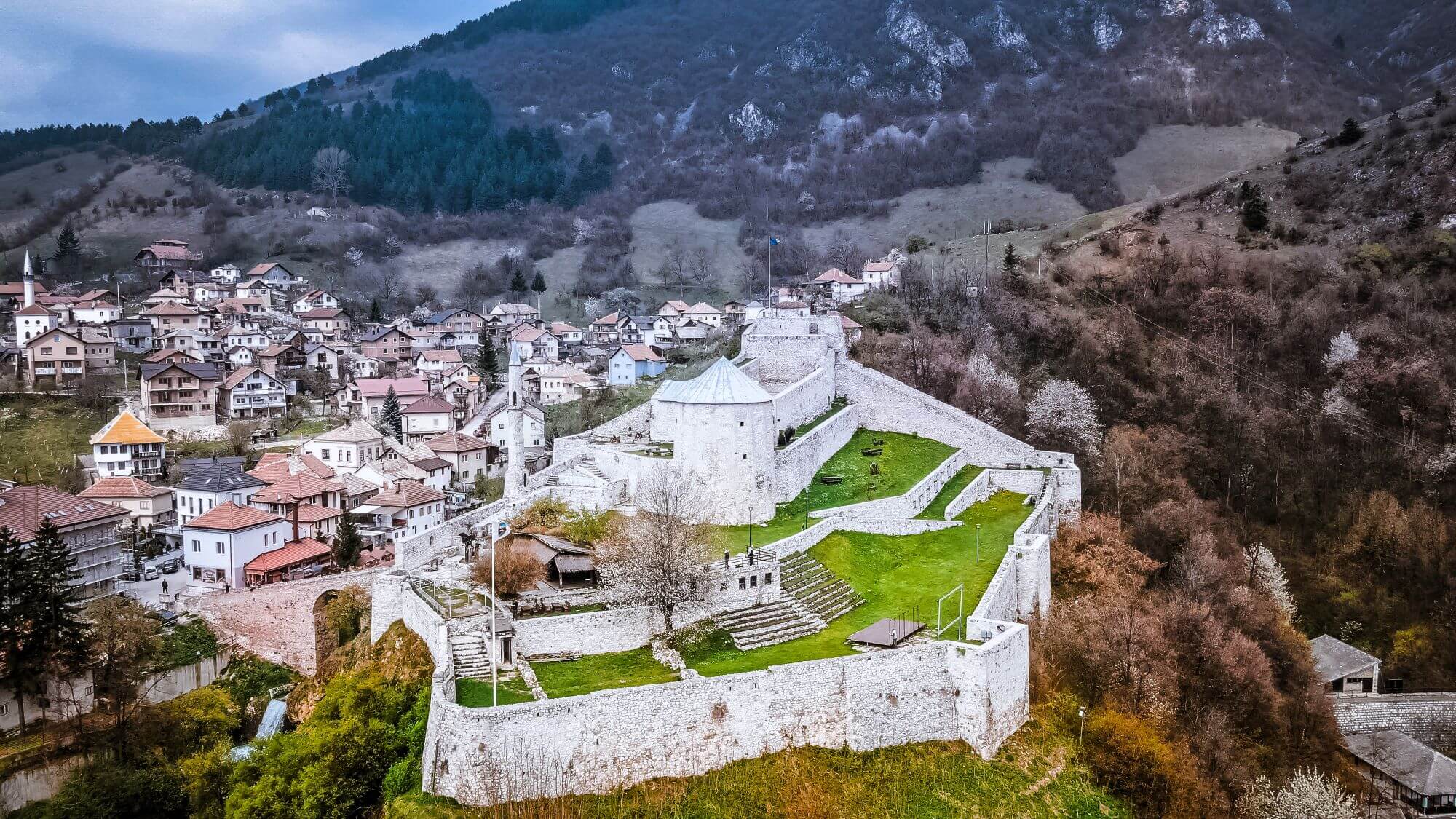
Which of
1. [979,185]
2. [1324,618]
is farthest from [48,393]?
[979,185]

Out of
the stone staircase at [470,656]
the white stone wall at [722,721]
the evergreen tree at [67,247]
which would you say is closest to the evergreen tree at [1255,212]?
the white stone wall at [722,721]

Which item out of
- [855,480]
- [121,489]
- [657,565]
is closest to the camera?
[657,565]

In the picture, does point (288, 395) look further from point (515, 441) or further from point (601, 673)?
point (601, 673)

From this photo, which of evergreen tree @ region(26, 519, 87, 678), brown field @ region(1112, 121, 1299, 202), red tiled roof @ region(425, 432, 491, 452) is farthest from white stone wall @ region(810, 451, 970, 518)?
brown field @ region(1112, 121, 1299, 202)

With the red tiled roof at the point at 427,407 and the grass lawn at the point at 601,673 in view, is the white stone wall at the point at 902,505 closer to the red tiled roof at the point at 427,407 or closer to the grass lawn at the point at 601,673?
the grass lawn at the point at 601,673

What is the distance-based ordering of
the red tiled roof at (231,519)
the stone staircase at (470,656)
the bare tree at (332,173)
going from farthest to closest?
the bare tree at (332,173)
the red tiled roof at (231,519)
the stone staircase at (470,656)

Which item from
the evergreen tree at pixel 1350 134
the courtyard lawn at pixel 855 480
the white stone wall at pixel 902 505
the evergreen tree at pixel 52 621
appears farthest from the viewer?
the evergreen tree at pixel 1350 134

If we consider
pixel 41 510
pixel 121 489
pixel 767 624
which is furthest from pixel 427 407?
pixel 767 624

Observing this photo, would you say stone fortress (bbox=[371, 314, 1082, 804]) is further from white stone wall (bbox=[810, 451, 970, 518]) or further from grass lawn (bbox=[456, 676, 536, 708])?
grass lawn (bbox=[456, 676, 536, 708])
